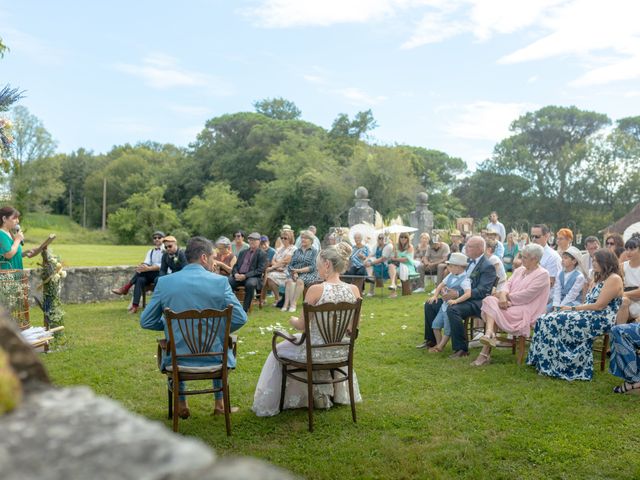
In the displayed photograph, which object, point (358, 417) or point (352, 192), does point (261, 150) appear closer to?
point (352, 192)

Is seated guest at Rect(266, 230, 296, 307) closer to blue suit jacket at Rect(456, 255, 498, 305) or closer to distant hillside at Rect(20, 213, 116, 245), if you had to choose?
blue suit jacket at Rect(456, 255, 498, 305)

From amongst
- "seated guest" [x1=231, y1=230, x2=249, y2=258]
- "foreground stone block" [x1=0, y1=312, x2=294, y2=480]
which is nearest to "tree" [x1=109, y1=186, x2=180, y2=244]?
"seated guest" [x1=231, y1=230, x2=249, y2=258]

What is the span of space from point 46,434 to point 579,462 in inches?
176

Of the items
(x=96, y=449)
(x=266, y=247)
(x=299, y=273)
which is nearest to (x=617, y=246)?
(x=299, y=273)

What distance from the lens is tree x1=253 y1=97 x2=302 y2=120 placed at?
61094 millimetres

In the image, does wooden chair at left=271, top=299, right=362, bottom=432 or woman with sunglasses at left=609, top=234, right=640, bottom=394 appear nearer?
wooden chair at left=271, top=299, right=362, bottom=432

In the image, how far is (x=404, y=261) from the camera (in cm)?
1425

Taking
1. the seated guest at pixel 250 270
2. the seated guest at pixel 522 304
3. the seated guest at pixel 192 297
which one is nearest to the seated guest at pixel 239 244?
the seated guest at pixel 250 270

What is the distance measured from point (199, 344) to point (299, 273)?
674 centimetres

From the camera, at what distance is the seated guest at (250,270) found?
461 inches

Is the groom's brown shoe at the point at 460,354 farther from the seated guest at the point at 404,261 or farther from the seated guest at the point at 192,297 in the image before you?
the seated guest at the point at 404,261

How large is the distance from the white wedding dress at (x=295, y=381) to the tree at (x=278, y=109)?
186 feet

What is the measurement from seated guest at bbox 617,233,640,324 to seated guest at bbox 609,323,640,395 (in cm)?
90

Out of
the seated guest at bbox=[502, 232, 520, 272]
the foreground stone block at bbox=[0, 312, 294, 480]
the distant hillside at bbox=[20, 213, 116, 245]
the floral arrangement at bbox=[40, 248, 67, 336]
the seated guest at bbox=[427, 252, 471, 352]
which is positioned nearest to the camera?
the foreground stone block at bbox=[0, 312, 294, 480]
